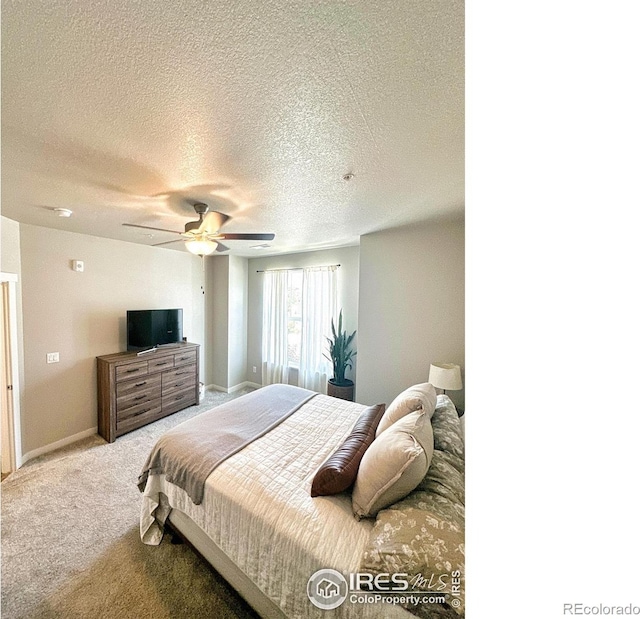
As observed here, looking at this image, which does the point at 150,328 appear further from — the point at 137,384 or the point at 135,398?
the point at 135,398

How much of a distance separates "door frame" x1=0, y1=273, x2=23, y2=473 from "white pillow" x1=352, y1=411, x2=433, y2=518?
10.9ft

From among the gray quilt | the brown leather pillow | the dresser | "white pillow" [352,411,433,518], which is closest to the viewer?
"white pillow" [352,411,433,518]

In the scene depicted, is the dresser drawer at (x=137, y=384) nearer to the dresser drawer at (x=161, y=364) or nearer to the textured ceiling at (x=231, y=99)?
the dresser drawer at (x=161, y=364)

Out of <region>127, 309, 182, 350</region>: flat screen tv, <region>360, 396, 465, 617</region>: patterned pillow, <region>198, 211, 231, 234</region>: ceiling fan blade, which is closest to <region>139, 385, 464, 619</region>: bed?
<region>360, 396, 465, 617</region>: patterned pillow

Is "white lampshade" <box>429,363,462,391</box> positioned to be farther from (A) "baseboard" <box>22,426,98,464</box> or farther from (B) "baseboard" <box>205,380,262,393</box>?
(A) "baseboard" <box>22,426,98,464</box>

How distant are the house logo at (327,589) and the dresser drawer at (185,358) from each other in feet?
10.7

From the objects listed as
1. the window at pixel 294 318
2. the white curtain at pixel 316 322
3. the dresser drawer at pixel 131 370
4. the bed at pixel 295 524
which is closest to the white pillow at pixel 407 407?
the bed at pixel 295 524

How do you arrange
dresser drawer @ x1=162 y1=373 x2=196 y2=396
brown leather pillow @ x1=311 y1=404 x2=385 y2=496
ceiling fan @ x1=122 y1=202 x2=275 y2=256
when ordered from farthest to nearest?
dresser drawer @ x1=162 y1=373 x2=196 y2=396
ceiling fan @ x1=122 y1=202 x2=275 y2=256
brown leather pillow @ x1=311 y1=404 x2=385 y2=496

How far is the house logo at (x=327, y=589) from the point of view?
3.26ft

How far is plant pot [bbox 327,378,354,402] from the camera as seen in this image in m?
3.46

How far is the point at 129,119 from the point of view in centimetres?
107
